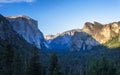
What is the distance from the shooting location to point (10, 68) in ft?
214

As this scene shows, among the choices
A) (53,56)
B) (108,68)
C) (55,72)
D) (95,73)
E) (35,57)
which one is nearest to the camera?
(55,72)

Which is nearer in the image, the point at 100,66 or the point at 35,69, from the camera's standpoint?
the point at 35,69

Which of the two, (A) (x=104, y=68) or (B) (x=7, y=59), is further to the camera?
(A) (x=104, y=68)

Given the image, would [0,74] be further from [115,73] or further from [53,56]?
[115,73]

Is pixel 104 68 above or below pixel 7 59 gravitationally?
below

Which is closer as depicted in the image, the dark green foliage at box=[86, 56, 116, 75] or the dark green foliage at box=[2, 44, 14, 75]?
the dark green foliage at box=[2, 44, 14, 75]

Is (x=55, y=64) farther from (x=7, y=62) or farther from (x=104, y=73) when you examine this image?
(x=104, y=73)

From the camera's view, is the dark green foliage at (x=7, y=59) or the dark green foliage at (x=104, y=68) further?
the dark green foliage at (x=104, y=68)

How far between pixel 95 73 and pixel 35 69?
139 feet

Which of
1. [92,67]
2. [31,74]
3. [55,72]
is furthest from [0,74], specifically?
[92,67]

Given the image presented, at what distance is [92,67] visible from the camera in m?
111

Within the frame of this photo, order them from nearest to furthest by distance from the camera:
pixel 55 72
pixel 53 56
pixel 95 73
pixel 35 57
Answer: pixel 55 72 → pixel 35 57 → pixel 53 56 → pixel 95 73

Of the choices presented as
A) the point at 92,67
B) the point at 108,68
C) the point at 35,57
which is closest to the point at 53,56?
the point at 35,57

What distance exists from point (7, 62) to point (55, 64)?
43.0 ft
